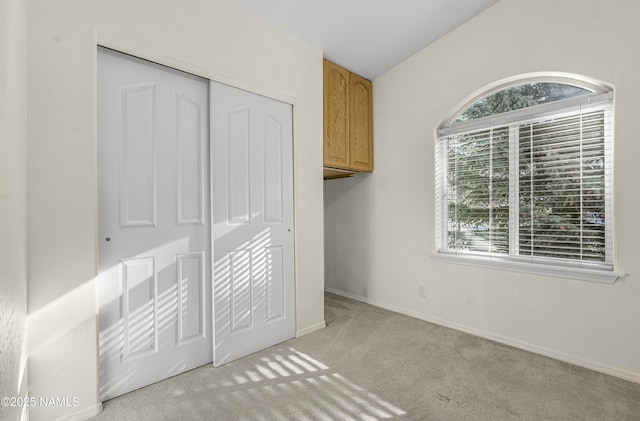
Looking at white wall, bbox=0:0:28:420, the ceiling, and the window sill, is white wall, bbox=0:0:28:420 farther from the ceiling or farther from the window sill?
the window sill

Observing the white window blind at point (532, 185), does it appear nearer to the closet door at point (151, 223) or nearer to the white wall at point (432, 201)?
the white wall at point (432, 201)

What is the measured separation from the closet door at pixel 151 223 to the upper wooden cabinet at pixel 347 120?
1.24 meters

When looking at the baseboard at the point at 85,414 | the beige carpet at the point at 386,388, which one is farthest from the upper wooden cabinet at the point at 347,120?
the baseboard at the point at 85,414

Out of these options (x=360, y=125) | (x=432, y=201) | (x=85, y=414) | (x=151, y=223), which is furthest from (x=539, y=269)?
(x=85, y=414)

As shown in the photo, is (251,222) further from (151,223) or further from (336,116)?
(336,116)

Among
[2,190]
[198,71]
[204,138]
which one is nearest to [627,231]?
[204,138]

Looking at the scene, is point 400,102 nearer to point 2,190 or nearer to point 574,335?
point 574,335

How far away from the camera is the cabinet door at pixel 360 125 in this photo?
128 inches

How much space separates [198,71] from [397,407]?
2427 mm

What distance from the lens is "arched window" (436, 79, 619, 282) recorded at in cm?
216

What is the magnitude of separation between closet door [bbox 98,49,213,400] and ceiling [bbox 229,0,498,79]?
91 cm

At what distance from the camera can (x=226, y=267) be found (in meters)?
2.20

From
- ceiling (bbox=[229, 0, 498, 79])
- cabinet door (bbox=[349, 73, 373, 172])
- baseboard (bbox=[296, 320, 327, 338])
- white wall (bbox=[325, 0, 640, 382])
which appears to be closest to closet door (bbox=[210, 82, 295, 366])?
baseboard (bbox=[296, 320, 327, 338])

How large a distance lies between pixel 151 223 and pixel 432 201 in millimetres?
2432
